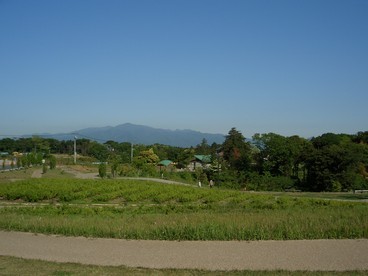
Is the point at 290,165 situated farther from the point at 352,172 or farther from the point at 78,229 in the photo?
the point at 78,229

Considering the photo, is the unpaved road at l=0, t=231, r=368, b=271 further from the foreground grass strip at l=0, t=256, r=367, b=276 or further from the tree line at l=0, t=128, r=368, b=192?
the tree line at l=0, t=128, r=368, b=192

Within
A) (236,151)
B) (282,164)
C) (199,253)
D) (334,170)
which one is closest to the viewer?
(199,253)

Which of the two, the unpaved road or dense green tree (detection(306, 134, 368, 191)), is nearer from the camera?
the unpaved road

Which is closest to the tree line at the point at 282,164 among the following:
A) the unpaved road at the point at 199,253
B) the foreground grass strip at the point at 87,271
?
the unpaved road at the point at 199,253


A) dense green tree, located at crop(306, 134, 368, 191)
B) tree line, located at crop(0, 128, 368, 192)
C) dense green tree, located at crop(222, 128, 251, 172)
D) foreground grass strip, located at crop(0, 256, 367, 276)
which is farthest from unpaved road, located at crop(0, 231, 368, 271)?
dense green tree, located at crop(222, 128, 251, 172)

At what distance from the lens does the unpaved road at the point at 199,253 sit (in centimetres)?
924

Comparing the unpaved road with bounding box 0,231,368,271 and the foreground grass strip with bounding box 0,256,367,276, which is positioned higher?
the foreground grass strip with bounding box 0,256,367,276

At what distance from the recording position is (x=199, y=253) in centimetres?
1034

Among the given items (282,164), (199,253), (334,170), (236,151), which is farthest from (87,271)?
(236,151)

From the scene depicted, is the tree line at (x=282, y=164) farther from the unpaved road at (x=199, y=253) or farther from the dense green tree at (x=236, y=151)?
the unpaved road at (x=199, y=253)

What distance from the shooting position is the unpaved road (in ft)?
30.3

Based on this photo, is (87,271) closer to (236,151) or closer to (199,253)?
(199,253)

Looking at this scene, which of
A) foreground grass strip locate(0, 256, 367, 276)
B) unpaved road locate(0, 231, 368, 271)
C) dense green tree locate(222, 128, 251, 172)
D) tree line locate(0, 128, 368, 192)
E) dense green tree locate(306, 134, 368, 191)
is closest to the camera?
foreground grass strip locate(0, 256, 367, 276)

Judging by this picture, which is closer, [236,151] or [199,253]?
[199,253]
